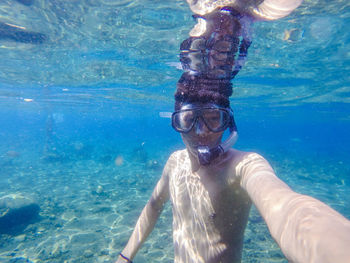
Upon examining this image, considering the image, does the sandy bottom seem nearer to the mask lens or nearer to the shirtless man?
the shirtless man

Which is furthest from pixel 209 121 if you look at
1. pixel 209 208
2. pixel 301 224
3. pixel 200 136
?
pixel 301 224

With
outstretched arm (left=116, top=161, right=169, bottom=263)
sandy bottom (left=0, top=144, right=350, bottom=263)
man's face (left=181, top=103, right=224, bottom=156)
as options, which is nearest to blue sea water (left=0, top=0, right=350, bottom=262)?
sandy bottom (left=0, top=144, right=350, bottom=263)

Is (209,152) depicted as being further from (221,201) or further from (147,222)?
(147,222)

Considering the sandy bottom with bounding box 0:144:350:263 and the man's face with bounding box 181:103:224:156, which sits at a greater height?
the man's face with bounding box 181:103:224:156

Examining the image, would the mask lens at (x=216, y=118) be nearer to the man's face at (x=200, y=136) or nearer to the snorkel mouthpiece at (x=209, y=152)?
the man's face at (x=200, y=136)

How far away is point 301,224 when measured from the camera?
4.56 feet

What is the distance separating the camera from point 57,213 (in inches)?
436

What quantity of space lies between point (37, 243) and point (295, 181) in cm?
2034

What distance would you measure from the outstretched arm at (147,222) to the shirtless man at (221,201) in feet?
0.05

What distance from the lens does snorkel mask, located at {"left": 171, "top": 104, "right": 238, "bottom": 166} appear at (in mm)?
2852

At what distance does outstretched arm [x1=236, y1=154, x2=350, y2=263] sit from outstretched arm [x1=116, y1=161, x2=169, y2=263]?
205 cm

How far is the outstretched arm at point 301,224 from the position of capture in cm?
110

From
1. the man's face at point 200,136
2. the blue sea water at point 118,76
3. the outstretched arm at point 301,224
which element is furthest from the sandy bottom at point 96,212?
the outstretched arm at point 301,224

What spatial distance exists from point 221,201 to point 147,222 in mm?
1616
